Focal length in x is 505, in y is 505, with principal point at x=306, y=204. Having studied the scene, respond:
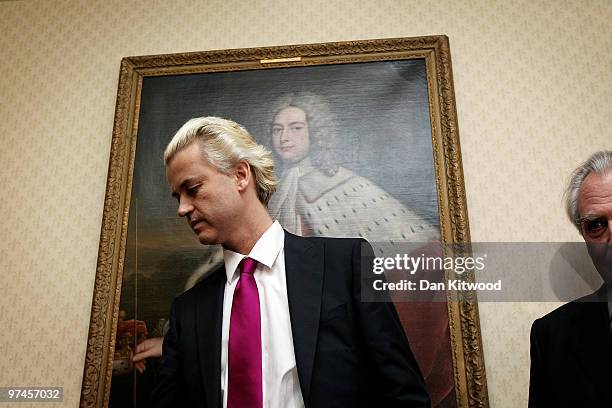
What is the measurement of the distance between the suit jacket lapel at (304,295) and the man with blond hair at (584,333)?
607mm

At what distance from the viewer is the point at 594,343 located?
4.02ft

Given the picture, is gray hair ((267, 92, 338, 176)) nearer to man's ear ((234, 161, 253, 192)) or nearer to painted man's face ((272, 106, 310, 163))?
painted man's face ((272, 106, 310, 163))

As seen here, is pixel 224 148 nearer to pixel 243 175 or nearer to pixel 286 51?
pixel 243 175

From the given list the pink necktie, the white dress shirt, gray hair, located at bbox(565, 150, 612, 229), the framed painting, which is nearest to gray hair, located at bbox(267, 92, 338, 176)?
the framed painting

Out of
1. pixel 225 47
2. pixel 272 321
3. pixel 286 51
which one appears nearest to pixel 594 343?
pixel 272 321

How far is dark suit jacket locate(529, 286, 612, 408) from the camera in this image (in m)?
1.18

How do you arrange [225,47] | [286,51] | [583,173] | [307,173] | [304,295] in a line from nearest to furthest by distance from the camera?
1. [304,295]
2. [583,173]
3. [307,173]
4. [286,51]
5. [225,47]

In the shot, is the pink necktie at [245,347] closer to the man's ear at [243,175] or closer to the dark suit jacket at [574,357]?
the man's ear at [243,175]

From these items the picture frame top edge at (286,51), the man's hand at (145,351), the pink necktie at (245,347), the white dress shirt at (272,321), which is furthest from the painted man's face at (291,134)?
the man's hand at (145,351)

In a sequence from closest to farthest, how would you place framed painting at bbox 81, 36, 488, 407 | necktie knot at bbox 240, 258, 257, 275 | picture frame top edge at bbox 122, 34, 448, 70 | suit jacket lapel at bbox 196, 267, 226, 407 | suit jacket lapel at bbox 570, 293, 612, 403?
suit jacket lapel at bbox 570, 293, 612, 403 → suit jacket lapel at bbox 196, 267, 226, 407 → necktie knot at bbox 240, 258, 257, 275 → framed painting at bbox 81, 36, 488, 407 → picture frame top edge at bbox 122, 34, 448, 70

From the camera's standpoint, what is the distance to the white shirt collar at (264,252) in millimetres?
1414

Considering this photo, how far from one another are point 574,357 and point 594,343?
0.06 m

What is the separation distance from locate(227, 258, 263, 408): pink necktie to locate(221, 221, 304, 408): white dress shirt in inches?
0.8

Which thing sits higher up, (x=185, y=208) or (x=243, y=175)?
(x=243, y=175)
